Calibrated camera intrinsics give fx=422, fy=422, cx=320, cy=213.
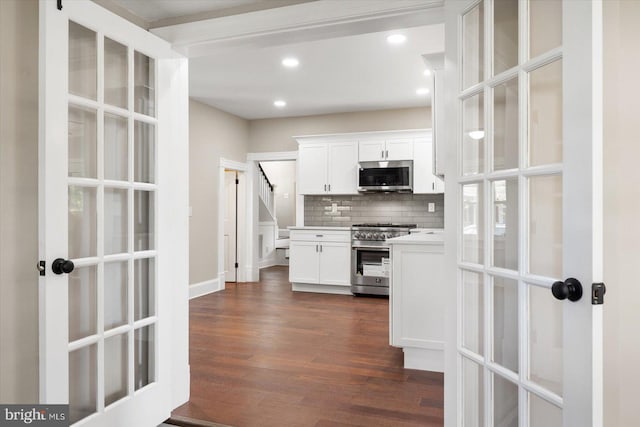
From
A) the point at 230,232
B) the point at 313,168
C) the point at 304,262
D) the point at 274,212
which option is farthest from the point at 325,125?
the point at 274,212

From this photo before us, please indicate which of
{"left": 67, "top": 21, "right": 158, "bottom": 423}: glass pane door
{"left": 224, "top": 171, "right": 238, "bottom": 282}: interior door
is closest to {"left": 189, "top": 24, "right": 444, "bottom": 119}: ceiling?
Answer: {"left": 67, "top": 21, "right": 158, "bottom": 423}: glass pane door

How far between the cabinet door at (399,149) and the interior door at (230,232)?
2.65 meters

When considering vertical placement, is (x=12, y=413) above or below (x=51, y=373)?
below

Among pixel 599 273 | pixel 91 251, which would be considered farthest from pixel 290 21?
pixel 599 273

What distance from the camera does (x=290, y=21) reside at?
7.45ft

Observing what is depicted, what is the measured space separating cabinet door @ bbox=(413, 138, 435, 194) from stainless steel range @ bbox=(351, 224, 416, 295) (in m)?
0.57

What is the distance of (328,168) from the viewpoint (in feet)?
21.5

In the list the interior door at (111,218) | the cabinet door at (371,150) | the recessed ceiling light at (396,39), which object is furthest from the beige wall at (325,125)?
the interior door at (111,218)

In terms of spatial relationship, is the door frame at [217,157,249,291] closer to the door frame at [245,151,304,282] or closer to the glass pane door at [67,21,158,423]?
the door frame at [245,151,304,282]

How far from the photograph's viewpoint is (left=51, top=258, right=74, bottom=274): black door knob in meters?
1.71

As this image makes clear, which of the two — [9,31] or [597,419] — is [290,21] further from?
[597,419]

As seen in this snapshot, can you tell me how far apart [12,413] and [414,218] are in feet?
17.9

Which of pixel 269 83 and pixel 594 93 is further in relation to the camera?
pixel 269 83

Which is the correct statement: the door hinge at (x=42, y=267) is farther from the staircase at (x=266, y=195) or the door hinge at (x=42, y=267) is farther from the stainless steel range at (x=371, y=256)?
the staircase at (x=266, y=195)
